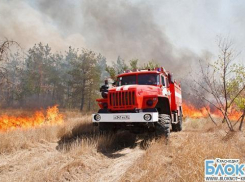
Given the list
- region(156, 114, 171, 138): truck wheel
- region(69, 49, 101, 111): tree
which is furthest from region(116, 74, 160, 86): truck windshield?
region(69, 49, 101, 111): tree

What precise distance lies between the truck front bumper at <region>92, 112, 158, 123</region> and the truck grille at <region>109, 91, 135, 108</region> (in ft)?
1.32

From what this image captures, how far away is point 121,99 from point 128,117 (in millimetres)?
699

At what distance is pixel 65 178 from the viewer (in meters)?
4.25

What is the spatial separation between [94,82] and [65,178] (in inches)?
1304

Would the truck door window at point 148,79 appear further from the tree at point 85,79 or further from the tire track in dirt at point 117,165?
the tree at point 85,79

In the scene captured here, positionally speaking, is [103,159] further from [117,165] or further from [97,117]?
[97,117]

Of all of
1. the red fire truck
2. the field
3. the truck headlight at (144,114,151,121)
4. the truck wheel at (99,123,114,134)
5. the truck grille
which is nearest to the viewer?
the field

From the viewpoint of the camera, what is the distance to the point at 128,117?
6.30 meters

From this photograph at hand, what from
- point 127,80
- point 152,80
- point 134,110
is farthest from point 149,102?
point 127,80

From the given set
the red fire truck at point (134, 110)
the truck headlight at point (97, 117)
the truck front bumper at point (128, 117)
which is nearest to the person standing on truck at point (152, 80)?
the red fire truck at point (134, 110)

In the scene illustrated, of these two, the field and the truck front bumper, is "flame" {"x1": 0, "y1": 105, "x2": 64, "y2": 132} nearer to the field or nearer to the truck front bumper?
the field

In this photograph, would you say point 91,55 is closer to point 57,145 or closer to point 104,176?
point 57,145

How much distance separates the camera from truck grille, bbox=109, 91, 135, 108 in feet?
21.5

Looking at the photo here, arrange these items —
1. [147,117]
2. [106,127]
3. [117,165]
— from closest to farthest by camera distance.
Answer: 1. [117,165]
2. [147,117]
3. [106,127]
